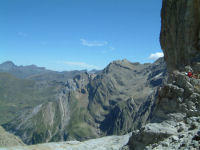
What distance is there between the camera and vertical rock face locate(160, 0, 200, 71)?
912 inches

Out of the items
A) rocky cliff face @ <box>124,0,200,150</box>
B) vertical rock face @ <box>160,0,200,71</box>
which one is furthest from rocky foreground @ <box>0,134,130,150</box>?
vertical rock face @ <box>160,0,200,71</box>

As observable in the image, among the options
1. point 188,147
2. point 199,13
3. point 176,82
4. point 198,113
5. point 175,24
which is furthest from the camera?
point 175,24

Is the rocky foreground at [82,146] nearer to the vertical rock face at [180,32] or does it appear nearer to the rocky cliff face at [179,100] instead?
the rocky cliff face at [179,100]

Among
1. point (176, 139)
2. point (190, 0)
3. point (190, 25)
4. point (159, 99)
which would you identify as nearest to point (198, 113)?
point (176, 139)

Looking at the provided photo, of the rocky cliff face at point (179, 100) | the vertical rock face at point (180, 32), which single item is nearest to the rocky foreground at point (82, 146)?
the rocky cliff face at point (179, 100)

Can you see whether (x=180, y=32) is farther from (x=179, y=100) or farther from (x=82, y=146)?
(x=82, y=146)

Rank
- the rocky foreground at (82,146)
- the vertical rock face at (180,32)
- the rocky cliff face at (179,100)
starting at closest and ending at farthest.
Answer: the rocky cliff face at (179,100), the vertical rock face at (180,32), the rocky foreground at (82,146)

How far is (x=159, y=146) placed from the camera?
46.2 feet

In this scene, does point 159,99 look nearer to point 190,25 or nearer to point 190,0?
point 190,25

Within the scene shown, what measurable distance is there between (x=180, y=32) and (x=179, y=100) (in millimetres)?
11430

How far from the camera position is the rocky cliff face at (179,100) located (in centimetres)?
1423

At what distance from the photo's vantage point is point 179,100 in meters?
17.4

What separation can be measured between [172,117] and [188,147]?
5702mm

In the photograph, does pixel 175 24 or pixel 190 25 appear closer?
pixel 190 25
